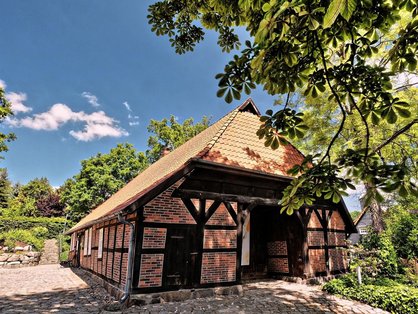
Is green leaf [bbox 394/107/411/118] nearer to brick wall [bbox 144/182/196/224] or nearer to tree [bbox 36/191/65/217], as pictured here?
brick wall [bbox 144/182/196/224]

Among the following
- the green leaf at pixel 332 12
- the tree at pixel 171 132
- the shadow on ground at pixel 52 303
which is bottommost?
the shadow on ground at pixel 52 303

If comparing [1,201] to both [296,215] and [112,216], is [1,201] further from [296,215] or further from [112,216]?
[296,215]

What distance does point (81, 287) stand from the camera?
29.7 feet

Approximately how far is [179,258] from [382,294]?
194 inches

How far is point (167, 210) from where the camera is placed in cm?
681

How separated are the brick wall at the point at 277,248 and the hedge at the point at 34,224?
22.1 m

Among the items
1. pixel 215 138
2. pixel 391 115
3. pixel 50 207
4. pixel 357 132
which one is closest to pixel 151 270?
pixel 215 138

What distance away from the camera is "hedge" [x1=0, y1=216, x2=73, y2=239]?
72.3ft

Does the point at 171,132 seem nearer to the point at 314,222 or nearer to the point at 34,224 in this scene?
the point at 34,224

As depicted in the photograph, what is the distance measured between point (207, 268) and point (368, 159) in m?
5.35

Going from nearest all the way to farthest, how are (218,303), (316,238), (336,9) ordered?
(336,9) < (218,303) < (316,238)

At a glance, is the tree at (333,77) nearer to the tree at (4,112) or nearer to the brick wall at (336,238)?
the brick wall at (336,238)

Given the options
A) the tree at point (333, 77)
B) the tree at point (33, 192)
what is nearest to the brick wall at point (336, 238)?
the tree at point (333, 77)

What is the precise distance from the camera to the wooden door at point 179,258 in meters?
6.55
